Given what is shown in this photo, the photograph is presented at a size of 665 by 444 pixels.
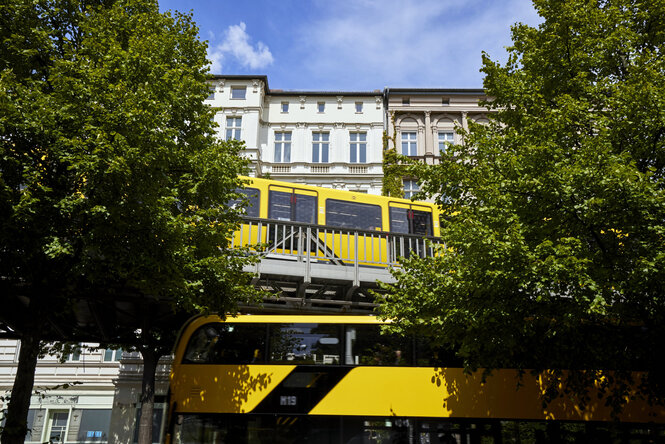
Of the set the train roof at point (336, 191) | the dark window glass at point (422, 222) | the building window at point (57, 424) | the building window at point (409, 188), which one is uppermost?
the building window at point (409, 188)

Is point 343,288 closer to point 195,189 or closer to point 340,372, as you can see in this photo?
point 340,372

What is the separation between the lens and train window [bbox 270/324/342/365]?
10.6m

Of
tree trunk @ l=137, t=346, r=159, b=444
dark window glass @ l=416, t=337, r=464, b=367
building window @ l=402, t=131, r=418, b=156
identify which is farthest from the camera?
building window @ l=402, t=131, r=418, b=156

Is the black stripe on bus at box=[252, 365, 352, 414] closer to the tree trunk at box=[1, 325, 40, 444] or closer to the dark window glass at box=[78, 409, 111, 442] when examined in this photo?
the tree trunk at box=[1, 325, 40, 444]

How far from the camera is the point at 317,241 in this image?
12.6m

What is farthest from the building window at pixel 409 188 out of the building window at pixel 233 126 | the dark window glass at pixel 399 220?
the dark window glass at pixel 399 220

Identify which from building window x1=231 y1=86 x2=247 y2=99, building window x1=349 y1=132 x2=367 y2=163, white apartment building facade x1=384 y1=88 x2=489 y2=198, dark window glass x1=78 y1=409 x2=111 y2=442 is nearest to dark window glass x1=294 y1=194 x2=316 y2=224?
building window x1=349 y1=132 x2=367 y2=163

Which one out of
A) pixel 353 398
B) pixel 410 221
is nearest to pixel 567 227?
pixel 353 398

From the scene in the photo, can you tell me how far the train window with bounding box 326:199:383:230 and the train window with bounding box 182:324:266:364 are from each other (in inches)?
239

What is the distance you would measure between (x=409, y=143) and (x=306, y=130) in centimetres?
643

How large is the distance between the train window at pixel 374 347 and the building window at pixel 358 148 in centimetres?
2065

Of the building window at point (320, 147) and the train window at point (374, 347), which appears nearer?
the train window at point (374, 347)

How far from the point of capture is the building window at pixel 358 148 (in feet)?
101

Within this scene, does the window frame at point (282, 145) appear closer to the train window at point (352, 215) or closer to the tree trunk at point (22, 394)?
the train window at point (352, 215)
